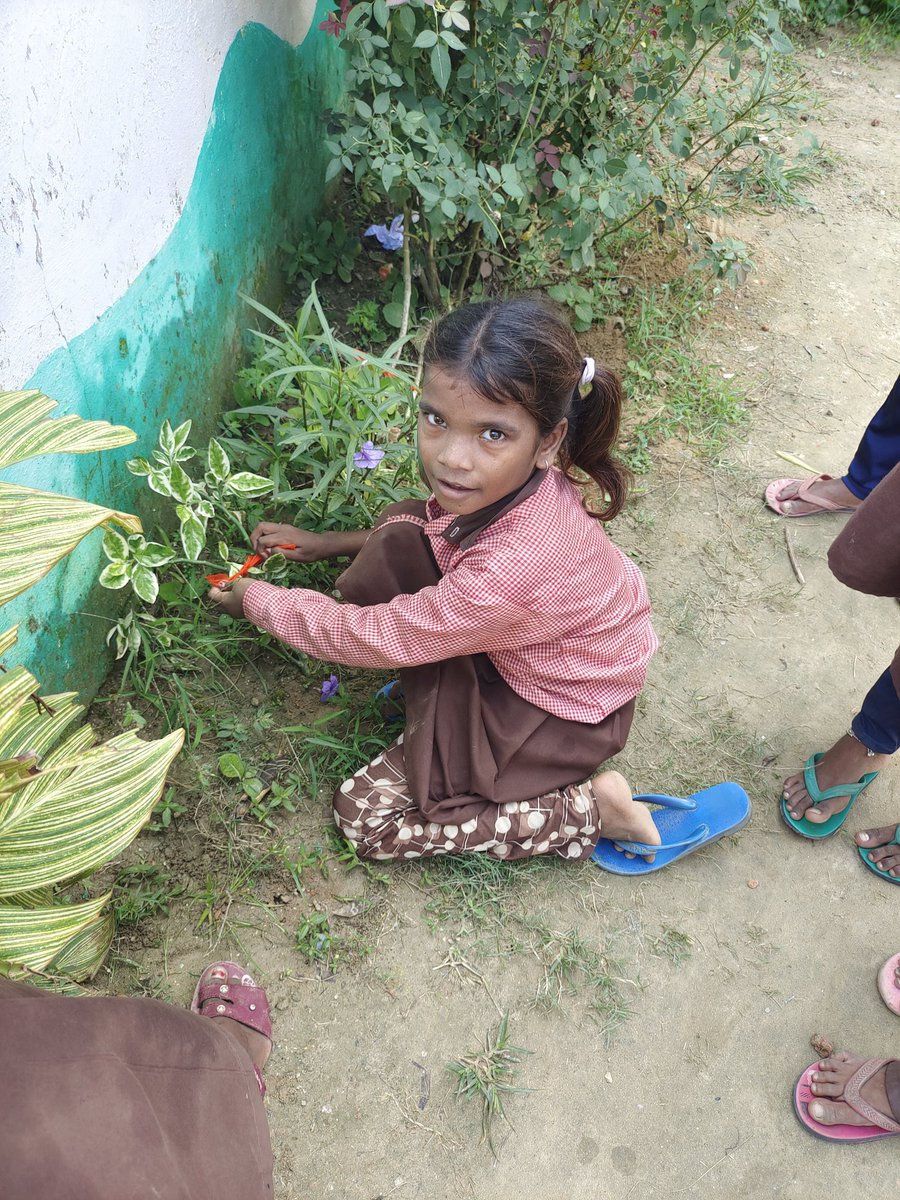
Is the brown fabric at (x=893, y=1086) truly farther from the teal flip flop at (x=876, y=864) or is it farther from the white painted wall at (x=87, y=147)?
the white painted wall at (x=87, y=147)

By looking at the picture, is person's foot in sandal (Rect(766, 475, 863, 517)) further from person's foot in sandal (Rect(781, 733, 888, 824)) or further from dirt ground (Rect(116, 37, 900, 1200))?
person's foot in sandal (Rect(781, 733, 888, 824))

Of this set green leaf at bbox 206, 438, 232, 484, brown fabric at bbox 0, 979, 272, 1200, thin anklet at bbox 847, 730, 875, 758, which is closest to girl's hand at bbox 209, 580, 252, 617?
green leaf at bbox 206, 438, 232, 484

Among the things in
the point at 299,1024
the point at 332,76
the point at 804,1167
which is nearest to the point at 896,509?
the point at 804,1167

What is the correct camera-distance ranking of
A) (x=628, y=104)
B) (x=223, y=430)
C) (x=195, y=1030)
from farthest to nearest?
(x=628, y=104)
(x=223, y=430)
(x=195, y=1030)

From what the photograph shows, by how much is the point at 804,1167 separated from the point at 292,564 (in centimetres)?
160

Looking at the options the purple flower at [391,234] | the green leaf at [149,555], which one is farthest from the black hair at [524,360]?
the purple flower at [391,234]

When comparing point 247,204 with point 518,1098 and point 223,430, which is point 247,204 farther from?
point 518,1098

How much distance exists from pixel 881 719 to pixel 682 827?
18.7 inches

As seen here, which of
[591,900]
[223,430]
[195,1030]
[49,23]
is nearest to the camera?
[195,1030]

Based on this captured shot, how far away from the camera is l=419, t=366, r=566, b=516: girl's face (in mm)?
1525

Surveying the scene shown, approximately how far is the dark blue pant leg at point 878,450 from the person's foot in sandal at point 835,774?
0.78 meters

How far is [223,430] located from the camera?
7.84 feet

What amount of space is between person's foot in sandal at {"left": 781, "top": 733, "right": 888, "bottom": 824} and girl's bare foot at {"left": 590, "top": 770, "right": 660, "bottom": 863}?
389 millimetres

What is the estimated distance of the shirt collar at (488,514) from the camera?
1640mm
